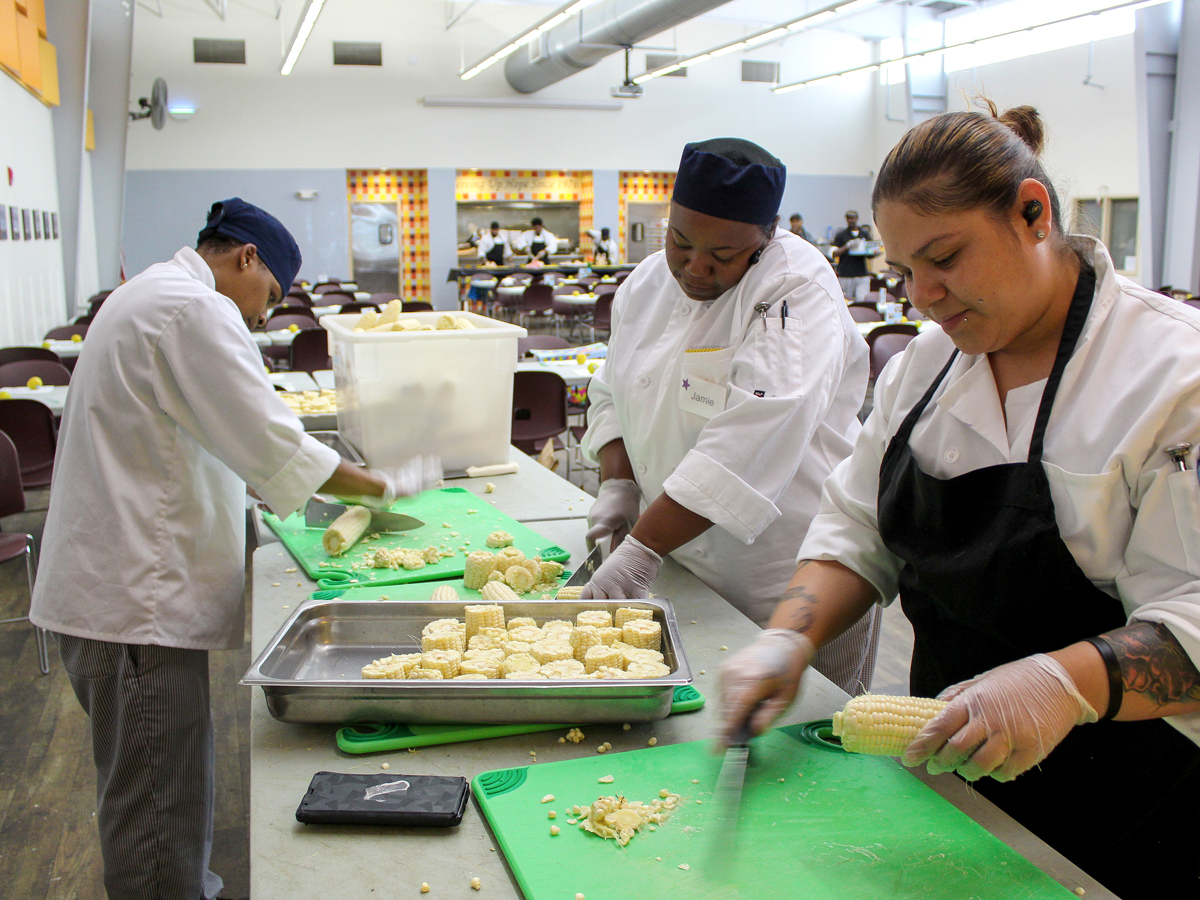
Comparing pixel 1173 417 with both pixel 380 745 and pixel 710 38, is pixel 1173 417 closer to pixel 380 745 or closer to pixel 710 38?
pixel 380 745

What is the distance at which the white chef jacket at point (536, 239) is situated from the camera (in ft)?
52.3

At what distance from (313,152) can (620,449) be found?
570 inches

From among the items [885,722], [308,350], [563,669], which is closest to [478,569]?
[563,669]

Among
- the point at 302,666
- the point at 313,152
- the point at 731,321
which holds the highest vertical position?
the point at 313,152

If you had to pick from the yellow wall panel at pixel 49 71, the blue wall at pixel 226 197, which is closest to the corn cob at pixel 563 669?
the yellow wall panel at pixel 49 71

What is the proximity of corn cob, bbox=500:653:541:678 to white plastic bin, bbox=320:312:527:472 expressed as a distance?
151 cm

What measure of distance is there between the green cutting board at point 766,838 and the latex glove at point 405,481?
1.08 m

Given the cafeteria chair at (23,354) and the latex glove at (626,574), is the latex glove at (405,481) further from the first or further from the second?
the cafeteria chair at (23,354)

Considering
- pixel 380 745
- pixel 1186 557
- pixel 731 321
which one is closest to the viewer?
pixel 1186 557

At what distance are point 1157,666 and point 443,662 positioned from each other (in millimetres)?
982

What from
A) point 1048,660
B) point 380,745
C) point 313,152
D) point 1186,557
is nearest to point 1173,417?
point 1186,557

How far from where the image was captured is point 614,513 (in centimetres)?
221

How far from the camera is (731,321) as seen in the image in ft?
6.50

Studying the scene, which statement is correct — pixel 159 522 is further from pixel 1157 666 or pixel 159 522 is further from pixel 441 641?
pixel 1157 666
